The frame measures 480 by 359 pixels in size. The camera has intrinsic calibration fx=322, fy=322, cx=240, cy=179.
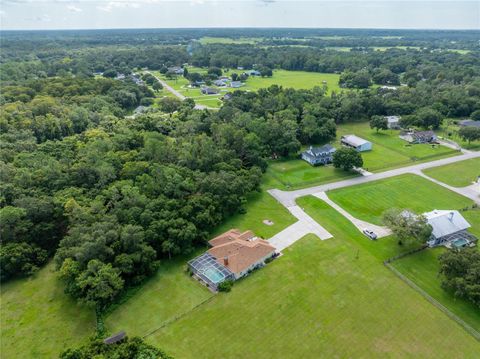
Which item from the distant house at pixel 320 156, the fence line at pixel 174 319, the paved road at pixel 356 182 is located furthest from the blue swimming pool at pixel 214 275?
the distant house at pixel 320 156

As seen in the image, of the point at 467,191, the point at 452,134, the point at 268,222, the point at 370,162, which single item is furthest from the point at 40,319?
the point at 452,134

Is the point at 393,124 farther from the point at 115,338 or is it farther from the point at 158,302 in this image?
the point at 115,338

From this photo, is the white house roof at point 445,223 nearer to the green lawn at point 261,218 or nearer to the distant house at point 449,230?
the distant house at point 449,230

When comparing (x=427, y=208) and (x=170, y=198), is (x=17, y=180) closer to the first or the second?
(x=170, y=198)

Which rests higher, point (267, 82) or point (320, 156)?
point (320, 156)

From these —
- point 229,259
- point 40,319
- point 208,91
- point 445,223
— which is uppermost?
point 445,223

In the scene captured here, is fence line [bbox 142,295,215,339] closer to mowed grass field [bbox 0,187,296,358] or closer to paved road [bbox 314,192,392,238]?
mowed grass field [bbox 0,187,296,358]

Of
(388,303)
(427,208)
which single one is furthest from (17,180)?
(427,208)
